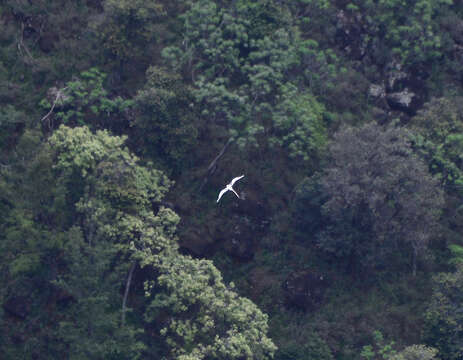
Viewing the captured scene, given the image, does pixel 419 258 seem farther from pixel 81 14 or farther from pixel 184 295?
pixel 81 14

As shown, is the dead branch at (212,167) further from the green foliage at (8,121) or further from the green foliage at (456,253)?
the green foliage at (456,253)

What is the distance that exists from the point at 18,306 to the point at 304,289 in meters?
12.7

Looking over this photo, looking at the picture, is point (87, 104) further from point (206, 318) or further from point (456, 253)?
point (456, 253)

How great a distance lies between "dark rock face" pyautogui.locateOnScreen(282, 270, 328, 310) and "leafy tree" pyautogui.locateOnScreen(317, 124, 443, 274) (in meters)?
1.54

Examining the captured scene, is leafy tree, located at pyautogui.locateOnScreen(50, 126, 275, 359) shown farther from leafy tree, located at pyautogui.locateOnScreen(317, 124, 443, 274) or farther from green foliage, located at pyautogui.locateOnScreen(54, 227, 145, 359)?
leafy tree, located at pyautogui.locateOnScreen(317, 124, 443, 274)

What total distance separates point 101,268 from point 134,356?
3.92 m

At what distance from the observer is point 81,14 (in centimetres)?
3722

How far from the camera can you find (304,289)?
31.3 m

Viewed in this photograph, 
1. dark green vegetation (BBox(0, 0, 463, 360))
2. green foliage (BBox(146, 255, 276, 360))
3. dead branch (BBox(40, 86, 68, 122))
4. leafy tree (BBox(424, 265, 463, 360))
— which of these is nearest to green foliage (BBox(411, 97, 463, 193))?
dark green vegetation (BBox(0, 0, 463, 360))

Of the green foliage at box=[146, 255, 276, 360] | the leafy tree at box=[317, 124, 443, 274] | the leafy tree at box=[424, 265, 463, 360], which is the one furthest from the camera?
the leafy tree at box=[317, 124, 443, 274]

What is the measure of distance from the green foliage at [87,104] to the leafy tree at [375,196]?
10.8 meters

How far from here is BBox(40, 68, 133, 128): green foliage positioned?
32844 millimetres

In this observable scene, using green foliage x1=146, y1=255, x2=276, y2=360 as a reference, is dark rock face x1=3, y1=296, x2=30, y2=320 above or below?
below

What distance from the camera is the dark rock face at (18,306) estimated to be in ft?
97.1
